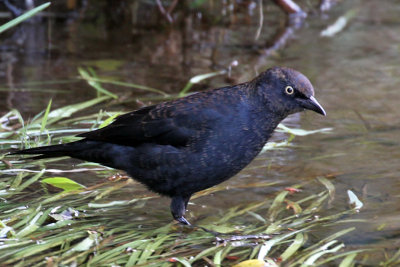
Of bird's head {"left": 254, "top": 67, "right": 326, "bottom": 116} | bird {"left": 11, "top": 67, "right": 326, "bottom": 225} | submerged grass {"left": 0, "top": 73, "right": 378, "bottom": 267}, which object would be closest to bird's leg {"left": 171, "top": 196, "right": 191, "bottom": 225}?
bird {"left": 11, "top": 67, "right": 326, "bottom": 225}

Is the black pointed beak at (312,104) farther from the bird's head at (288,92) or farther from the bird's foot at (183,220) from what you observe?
the bird's foot at (183,220)

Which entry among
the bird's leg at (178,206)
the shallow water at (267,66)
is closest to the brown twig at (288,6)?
the shallow water at (267,66)

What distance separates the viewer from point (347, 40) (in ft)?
26.5

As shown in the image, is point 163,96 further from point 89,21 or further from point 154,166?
point 89,21

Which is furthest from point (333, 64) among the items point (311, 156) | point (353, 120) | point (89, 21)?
point (89, 21)

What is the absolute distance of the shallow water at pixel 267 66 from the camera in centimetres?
430

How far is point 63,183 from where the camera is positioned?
402 cm

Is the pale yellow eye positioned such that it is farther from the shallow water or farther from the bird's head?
the shallow water

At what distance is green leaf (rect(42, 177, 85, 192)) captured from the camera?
398 cm

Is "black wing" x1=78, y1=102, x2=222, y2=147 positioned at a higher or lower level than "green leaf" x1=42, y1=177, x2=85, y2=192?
higher

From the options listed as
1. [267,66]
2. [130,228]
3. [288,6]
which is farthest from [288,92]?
[288,6]

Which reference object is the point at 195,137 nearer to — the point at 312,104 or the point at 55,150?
the point at 312,104

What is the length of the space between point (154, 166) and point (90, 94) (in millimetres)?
2395

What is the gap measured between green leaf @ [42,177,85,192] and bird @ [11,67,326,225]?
15 cm
